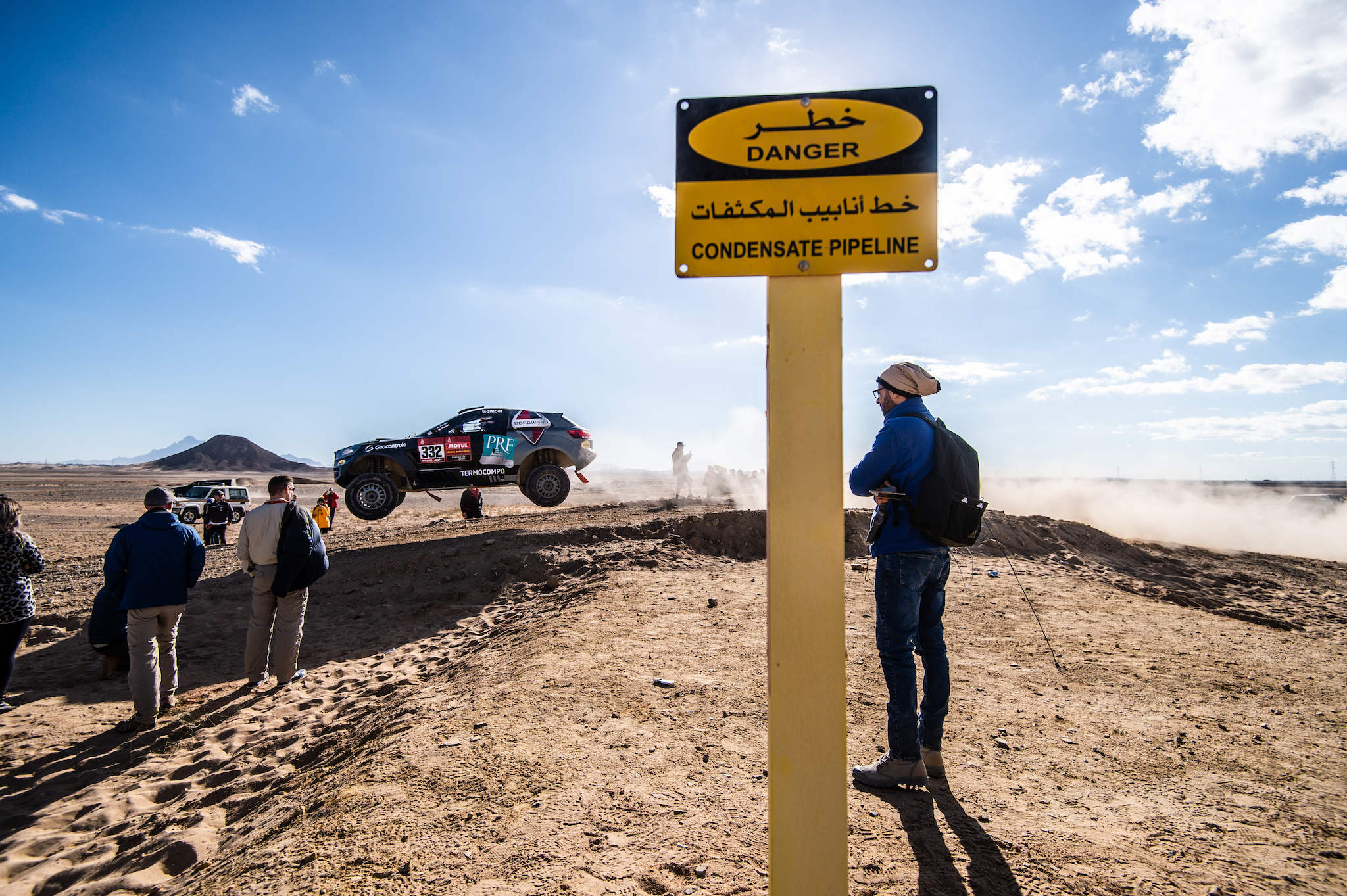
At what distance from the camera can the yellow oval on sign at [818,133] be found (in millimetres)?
1728

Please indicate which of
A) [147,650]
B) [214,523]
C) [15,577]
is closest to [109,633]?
[147,650]

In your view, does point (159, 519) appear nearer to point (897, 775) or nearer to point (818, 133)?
point (897, 775)

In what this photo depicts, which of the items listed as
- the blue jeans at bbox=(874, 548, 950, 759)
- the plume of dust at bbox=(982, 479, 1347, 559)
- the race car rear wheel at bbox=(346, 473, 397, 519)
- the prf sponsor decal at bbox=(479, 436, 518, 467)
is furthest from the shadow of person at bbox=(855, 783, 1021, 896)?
the plume of dust at bbox=(982, 479, 1347, 559)

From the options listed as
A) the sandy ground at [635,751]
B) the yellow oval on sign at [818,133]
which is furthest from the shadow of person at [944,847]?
the yellow oval on sign at [818,133]

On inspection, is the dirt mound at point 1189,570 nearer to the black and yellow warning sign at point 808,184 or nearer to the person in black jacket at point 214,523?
the black and yellow warning sign at point 808,184

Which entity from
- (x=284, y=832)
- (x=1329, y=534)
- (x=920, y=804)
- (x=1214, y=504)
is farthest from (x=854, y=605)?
(x=1214, y=504)

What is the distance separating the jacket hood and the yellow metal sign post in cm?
586

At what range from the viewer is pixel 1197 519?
23219 millimetres

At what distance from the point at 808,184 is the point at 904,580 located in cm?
209

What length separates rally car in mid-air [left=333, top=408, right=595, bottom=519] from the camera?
12.5 m

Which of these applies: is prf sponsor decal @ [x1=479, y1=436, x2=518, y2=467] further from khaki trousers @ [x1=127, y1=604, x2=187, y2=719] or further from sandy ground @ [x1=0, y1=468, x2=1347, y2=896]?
khaki trousers @ [x1=127, y1=604, x2=187, y2=719]

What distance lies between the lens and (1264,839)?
262 centimetres

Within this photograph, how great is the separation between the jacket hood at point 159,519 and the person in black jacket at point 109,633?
1.12 metres

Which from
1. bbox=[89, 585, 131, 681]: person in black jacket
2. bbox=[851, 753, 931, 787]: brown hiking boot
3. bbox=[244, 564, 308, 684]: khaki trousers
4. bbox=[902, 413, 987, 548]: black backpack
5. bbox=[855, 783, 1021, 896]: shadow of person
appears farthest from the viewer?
bbox=[89, 585, 131, 681]: person in black jacket
